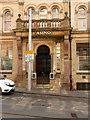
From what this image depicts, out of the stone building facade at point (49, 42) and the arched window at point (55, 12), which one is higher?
the arched window at point (55, 12)

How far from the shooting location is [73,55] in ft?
79.5

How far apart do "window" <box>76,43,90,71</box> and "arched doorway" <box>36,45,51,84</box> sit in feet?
7.96

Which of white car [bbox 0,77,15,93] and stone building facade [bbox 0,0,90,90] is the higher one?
→ stone building facade [bbox 0,0,90,90]

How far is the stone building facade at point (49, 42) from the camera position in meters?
23.8

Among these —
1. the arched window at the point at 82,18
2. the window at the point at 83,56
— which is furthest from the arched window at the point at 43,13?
the window at the point at 83,56

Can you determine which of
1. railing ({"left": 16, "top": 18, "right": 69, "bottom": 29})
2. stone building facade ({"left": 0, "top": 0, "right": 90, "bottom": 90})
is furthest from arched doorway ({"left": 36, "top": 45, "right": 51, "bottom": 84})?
railing ({"left": 16, "top": 18, "right": 69, "bottom": 29})

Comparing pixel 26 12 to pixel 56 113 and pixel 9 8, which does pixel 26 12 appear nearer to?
pixel 9 8

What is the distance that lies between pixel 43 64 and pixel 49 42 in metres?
1.92

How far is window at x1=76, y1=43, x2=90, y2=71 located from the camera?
24.3m

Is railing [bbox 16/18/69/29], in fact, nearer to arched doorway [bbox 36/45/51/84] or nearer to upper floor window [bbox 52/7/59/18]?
upper floor window [bbox 52/7/59/18]

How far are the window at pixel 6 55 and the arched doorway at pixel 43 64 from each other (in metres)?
2.32

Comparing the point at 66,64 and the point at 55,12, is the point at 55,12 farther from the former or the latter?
the point at 66,64

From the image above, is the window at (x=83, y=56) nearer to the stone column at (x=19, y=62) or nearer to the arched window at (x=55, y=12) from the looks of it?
the arched window at (x=55, y=12)

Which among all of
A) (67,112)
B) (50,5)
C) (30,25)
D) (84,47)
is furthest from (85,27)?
(67,112)
